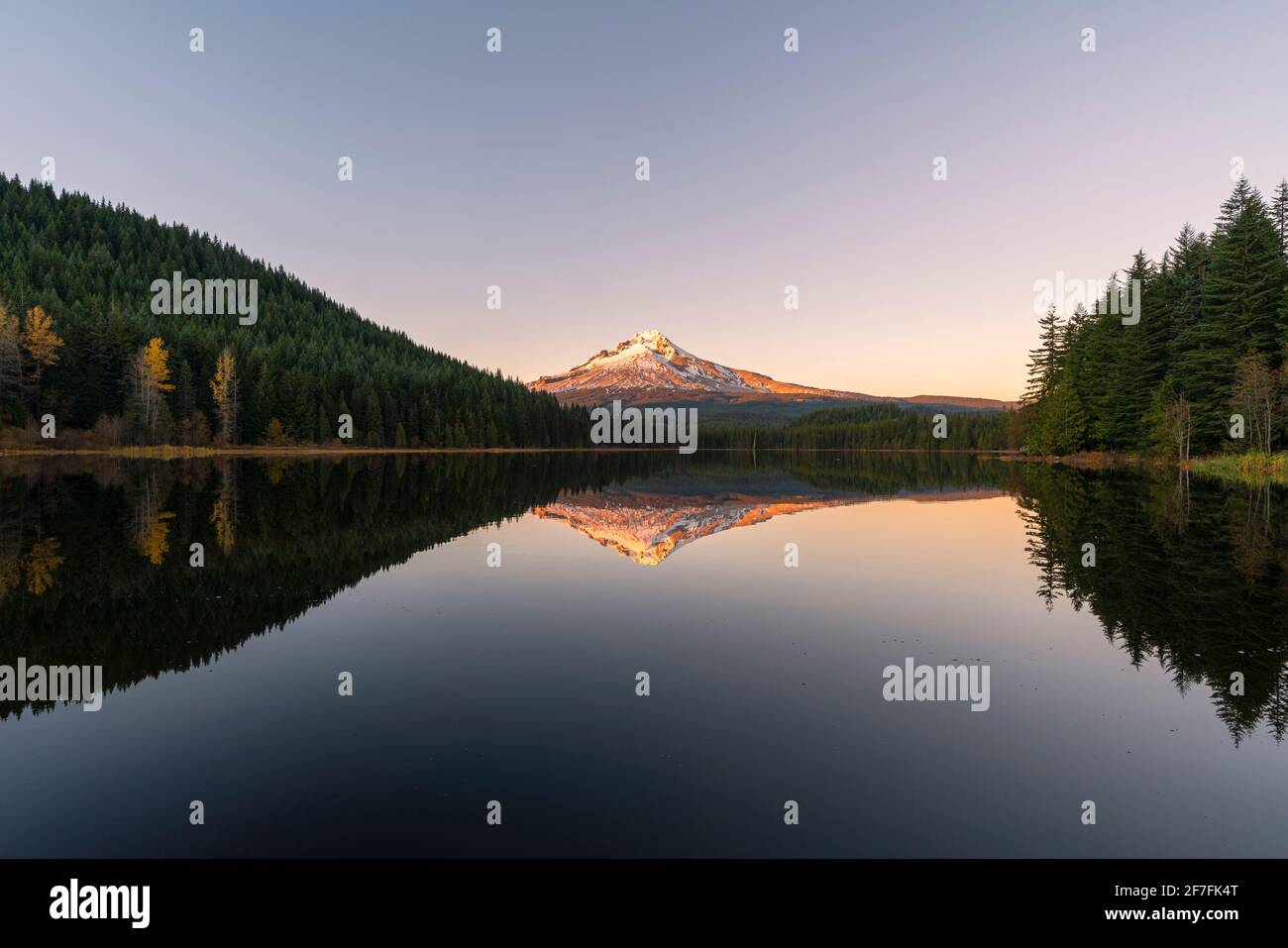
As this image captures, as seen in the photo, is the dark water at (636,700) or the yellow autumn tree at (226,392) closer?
→ the dark water at (636,700)

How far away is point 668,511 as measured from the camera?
40.0m

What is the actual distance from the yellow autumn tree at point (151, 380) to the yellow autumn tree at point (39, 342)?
8968 millimetres

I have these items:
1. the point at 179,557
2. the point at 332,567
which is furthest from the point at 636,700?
the point at 179,557

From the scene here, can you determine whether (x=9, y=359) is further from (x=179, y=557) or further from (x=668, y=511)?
(x=668, y=511)

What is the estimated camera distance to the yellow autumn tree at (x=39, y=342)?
89375 mm


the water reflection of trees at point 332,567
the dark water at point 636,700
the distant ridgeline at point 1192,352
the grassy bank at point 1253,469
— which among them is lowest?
the dark water at point 636,700

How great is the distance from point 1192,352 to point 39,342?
446 feet

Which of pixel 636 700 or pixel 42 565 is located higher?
pixel 42 565

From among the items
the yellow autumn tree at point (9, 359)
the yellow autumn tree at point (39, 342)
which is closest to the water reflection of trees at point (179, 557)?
the yellow autumn tree at point (9, 359)

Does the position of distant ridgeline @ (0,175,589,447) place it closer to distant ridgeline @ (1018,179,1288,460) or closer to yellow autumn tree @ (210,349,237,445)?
yellow autumn tree @ (210,349,237,445)

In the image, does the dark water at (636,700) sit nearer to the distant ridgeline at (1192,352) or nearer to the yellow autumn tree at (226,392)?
the distant ridgeline at (1192,352)

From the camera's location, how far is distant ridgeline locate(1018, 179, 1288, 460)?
60688 mm
